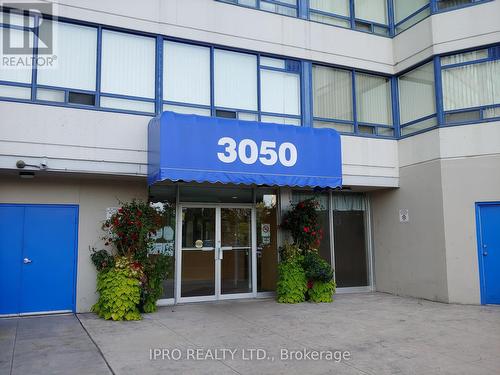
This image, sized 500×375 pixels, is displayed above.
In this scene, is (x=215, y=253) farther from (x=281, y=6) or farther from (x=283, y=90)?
(x=281, y=6)

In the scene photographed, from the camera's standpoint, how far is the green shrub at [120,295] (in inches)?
337

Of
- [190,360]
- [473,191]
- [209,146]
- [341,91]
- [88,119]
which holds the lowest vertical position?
[190,360]

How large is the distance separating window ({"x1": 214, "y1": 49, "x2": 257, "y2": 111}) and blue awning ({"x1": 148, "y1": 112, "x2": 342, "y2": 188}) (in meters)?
1.65

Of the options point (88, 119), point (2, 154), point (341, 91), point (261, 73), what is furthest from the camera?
point (341, 91)

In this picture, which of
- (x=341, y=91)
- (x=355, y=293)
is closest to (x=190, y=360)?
(x=355, y=293)

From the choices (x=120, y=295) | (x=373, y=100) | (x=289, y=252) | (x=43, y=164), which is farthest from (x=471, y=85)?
(x=43, y=164)

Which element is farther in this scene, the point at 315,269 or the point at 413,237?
the point at 413,237

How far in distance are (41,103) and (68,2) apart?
2281 millimetres

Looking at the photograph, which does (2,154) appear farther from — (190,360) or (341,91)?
(341,91)

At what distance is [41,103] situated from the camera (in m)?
8.80

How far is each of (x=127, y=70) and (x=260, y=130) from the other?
129 inches

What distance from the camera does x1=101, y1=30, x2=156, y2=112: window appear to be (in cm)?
951

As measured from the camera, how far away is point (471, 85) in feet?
35.6

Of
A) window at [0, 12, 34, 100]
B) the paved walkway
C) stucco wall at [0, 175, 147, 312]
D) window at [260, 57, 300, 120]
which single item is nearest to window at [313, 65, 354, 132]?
window at [260, 57, 300, 120]
